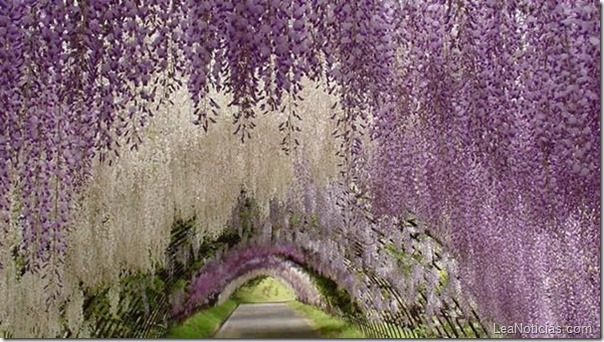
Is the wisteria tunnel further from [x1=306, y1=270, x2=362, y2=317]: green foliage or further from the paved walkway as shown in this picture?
the paved walkway

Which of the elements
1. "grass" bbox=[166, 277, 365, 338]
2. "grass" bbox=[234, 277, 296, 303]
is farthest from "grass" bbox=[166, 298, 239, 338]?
"grass" bbox=[234, 277, 296, 303]

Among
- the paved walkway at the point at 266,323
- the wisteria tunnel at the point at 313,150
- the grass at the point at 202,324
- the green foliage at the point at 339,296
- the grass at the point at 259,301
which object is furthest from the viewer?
the paved walkway at the point at 266,323

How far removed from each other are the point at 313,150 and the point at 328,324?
14.2 meters

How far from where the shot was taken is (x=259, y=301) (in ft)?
94.9

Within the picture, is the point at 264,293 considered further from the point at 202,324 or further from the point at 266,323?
the point at 202,324

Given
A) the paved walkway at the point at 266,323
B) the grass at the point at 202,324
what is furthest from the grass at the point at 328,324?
the grass at the point at 202,324

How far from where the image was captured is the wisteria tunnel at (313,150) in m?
3.57

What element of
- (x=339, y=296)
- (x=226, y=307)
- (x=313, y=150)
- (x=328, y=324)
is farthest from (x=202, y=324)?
(x=313, y=150)

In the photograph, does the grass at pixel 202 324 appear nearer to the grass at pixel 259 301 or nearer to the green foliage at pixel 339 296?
the grass at pixel 259 301

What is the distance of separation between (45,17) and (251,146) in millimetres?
4827

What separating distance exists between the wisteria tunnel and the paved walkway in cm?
720

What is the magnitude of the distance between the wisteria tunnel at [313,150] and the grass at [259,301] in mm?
5163

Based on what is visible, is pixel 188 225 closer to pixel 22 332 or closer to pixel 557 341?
pixel 22 332

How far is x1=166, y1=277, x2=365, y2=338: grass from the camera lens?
1855cm
